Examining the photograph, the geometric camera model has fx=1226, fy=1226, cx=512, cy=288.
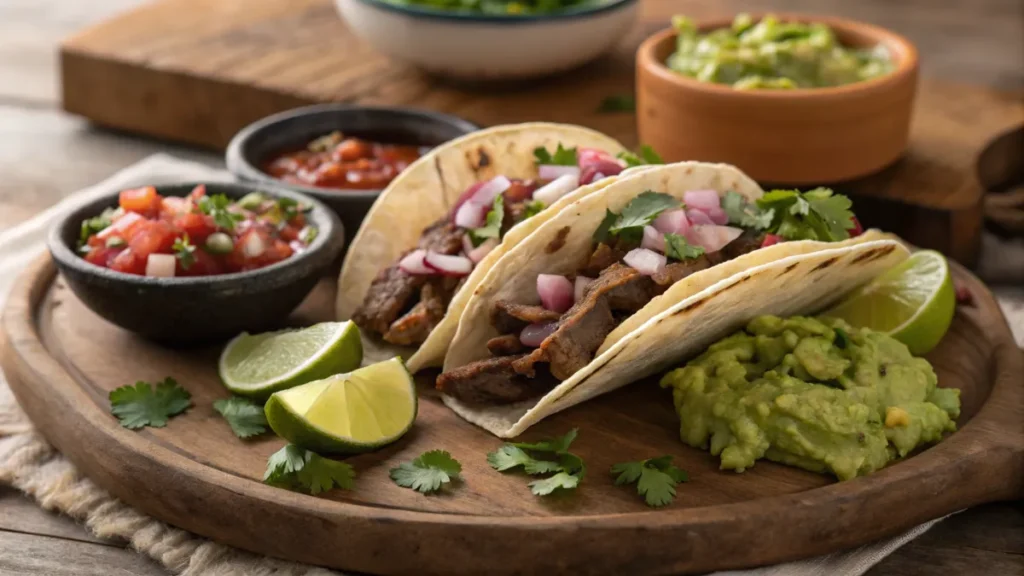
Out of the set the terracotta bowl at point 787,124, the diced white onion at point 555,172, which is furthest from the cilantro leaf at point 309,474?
the terracotta bowl at point 787,124

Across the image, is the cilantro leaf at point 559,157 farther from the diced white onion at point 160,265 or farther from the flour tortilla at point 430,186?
the diced white onion at point 160,265

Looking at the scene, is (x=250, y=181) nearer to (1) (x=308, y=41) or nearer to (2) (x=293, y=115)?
(2) (x=293, y=115)

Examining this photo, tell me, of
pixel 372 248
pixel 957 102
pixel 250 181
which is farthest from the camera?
pixel 957 102

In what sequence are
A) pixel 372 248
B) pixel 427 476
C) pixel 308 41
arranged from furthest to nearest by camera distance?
pixel 308 41
pixel 372 248
pixel 427 476

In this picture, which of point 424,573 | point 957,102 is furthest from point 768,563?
point 957,102

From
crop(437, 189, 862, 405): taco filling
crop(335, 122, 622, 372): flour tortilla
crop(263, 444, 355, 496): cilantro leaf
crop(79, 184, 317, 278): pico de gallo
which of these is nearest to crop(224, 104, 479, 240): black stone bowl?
crop(79, 184, 317, 278): pico de gallo

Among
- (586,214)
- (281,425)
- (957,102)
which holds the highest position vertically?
(586,214)

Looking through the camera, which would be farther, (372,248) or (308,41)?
(308,41)
